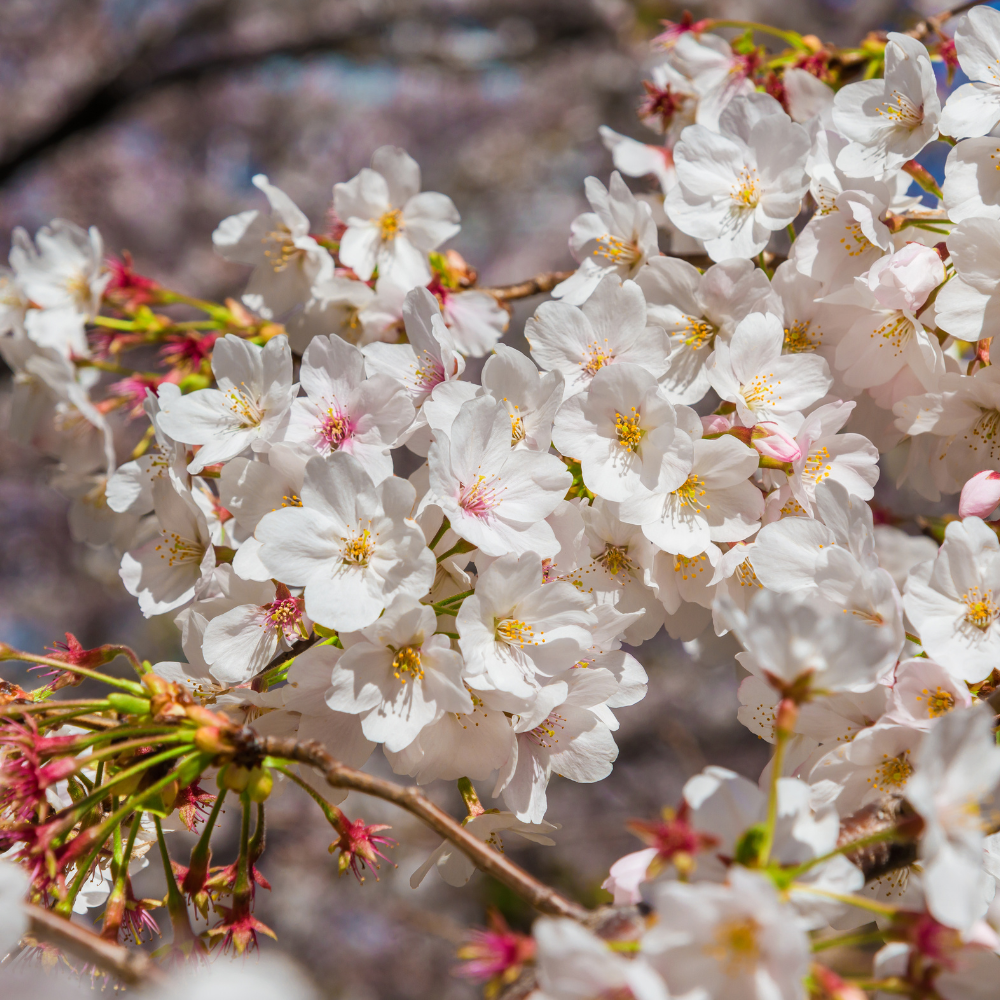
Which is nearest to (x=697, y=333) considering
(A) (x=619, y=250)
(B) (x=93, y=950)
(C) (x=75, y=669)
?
(A) (x=619, y=250)

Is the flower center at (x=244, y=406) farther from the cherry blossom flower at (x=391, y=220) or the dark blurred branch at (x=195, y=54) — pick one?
the dark blurred branch at (x=195, y=54)

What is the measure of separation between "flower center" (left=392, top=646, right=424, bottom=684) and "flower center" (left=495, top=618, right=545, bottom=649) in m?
0.11

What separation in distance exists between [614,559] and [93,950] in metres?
0.89

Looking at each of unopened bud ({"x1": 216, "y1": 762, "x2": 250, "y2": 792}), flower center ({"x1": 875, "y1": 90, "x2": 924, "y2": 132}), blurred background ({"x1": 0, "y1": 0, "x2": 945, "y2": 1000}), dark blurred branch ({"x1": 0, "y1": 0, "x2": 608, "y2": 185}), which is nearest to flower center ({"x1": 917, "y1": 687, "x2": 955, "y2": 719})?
unopened bud ({"x1": 216, "y1": 762, "x2": 250, "y2": 792})

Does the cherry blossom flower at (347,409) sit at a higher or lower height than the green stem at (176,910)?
higher

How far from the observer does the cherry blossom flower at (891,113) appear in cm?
133

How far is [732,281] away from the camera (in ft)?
4.39

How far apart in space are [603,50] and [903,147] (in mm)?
4904

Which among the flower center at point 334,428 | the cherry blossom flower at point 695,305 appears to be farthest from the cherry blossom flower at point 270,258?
the cherry blossom flower at point 695,305

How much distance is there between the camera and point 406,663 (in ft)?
3.48

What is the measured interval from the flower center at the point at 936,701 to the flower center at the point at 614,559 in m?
0.48

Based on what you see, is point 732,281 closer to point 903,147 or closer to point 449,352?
point 903,147

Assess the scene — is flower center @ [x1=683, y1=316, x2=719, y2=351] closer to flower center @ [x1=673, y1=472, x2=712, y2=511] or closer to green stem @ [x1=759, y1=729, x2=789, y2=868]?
flower center @ [x1=673, y1=472, x2=712, y2=511]

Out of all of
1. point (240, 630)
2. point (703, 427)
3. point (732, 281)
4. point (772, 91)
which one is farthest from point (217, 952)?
point (772, 91)
